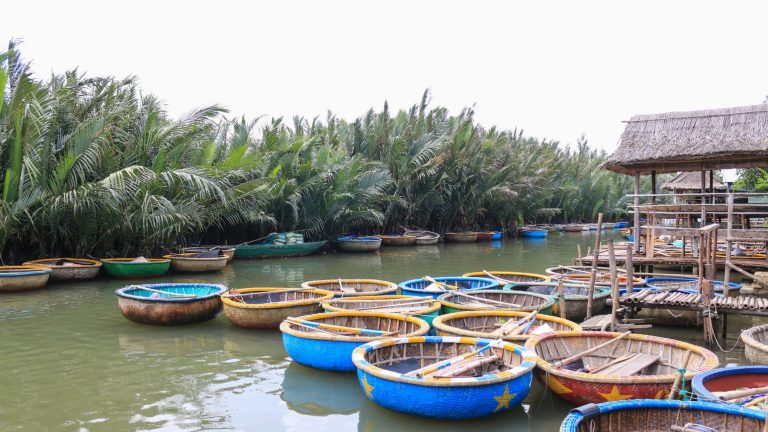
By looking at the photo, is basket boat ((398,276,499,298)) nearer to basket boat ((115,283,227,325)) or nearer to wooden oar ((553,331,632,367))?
basket boat ((115,283,227,325))

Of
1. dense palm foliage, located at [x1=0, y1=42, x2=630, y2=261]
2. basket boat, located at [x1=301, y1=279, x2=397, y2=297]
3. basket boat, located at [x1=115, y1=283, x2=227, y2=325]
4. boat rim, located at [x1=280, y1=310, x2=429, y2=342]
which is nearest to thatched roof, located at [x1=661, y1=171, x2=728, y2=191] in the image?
dense palm foliage, located at [x1=0, y1=42, x2=630, y2=261]

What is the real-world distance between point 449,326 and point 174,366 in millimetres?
3475

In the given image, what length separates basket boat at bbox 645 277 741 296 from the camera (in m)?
11.0

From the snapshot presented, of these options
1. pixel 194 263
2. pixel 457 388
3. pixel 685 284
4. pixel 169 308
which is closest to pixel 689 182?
pixel 685 284

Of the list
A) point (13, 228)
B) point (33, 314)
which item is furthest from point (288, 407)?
point (13, 228)

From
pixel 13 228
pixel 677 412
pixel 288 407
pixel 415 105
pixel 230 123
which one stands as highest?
pixel 415 105

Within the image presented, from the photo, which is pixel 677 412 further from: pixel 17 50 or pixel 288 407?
pixel 17 50

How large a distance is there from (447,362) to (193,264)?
443 inches

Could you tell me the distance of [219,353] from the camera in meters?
8.16

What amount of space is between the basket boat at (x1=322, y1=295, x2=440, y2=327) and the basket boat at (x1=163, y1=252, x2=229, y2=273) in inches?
298

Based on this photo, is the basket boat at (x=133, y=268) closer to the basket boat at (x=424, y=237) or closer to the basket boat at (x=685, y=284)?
the basket boat at (x=685, y=284)

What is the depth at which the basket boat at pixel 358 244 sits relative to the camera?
76.6 feet

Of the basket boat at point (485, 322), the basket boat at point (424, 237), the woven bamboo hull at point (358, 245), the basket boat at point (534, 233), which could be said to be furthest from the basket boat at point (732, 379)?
the basket boat at point (534, 233)

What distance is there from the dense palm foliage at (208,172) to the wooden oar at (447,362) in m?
10.1
